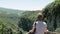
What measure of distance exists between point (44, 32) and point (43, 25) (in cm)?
35

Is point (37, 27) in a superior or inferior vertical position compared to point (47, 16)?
superior

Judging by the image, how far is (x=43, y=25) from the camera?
1117 cm

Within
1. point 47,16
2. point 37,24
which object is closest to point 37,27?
point 37,24

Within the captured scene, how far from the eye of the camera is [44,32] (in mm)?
11344

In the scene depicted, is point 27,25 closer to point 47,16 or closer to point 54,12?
point 47,16

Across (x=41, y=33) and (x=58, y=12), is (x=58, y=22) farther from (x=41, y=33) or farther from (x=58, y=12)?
(x=41, y=33)

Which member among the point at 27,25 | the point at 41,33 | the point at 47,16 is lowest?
the point at 27,25

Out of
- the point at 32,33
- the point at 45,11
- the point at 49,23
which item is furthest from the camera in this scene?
the point at 45,11

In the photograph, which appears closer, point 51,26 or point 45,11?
point 51,26

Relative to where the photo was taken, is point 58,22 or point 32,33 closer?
point 32,33

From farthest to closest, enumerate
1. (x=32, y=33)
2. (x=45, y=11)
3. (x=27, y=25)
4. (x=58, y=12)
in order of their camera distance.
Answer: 1. (x=27, y=25)
2. (x=45, y=11)
3. (x=58, y=12)
4. (x=32, y=33)

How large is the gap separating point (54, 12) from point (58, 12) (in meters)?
1.94

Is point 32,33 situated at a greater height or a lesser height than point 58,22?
greater

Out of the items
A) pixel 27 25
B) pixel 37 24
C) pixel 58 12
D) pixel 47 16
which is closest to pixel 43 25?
pixel 37 24
